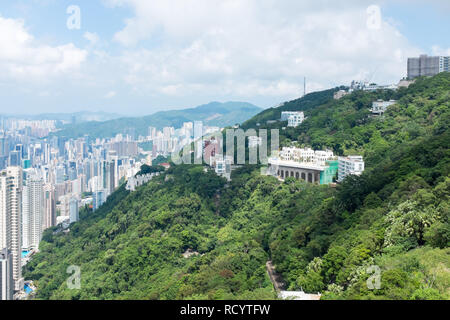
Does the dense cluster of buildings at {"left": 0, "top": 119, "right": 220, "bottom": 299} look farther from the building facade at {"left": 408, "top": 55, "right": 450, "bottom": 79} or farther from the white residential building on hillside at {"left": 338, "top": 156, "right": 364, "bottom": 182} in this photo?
the building facade at {"left": 408, "top": 55, "right": 450, "bottom": 79}

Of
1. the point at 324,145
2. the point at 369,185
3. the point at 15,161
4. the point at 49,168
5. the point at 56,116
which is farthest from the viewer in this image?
the point at 56,116

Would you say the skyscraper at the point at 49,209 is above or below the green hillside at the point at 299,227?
below

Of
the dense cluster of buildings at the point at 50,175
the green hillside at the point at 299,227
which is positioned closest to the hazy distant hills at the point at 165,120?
the dense cluster of buildings at the point at 50,175

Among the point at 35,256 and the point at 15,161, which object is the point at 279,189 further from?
the point at 15,161

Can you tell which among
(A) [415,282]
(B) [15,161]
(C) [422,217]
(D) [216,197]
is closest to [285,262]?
(C) [422,217]

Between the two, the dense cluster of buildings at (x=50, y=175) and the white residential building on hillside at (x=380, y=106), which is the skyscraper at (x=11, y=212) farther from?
the white residential building on hillside at (x=380, y=106)

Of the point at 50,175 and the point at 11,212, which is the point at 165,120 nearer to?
the point at 50,175

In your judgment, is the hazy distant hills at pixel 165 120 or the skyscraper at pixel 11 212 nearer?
the skyscraper at pixel 11 212
